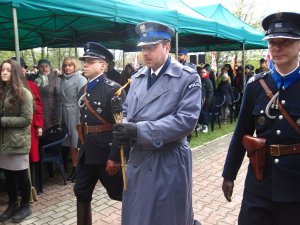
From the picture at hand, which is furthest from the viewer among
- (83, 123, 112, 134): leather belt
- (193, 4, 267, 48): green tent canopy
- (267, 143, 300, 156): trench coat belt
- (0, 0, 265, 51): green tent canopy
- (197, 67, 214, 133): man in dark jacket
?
(193, 4, 267, 48): green tent canopy

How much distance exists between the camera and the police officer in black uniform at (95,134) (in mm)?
3326

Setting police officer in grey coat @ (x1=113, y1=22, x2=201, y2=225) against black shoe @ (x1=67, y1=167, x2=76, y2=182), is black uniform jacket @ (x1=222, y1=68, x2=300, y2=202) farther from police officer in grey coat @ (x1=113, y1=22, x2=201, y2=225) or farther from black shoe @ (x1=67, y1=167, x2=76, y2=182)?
black shoe @ (x1=67, y1=167, x2=76, y2=182)

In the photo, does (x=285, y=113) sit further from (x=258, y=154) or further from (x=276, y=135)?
(x=258, y=154)

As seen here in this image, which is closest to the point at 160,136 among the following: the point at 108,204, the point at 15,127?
the point at 15,127

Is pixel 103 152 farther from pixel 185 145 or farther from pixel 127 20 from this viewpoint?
pixel 127 20

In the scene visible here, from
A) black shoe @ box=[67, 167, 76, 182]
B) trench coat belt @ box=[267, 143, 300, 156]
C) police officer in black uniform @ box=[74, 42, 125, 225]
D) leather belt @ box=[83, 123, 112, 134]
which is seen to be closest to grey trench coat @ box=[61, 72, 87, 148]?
black shoe @ box=[67, 167, 76, 182]

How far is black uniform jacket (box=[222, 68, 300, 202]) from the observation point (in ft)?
6.81

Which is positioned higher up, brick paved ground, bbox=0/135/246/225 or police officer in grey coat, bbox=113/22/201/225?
police officer in grey coat, bbox=113/22/201/225

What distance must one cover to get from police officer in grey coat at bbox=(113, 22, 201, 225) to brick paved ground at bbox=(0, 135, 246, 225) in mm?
1596

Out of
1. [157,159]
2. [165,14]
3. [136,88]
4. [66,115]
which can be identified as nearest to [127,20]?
[165,14]

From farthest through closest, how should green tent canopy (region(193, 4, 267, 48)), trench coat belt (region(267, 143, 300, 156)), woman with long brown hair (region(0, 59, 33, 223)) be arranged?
green tent canopy (region(193, 4, 267, 48))
woman with long brown hair (region(0, 59, 33, 223))
trench coat belt (region(267, 143, 300, 156))

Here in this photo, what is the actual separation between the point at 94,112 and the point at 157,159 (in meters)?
1.20

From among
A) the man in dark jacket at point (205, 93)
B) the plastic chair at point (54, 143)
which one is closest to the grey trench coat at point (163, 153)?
the plastic chair at point (54, 143)

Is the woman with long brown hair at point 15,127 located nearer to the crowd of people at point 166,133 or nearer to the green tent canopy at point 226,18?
the crowd of people at point 166,133
